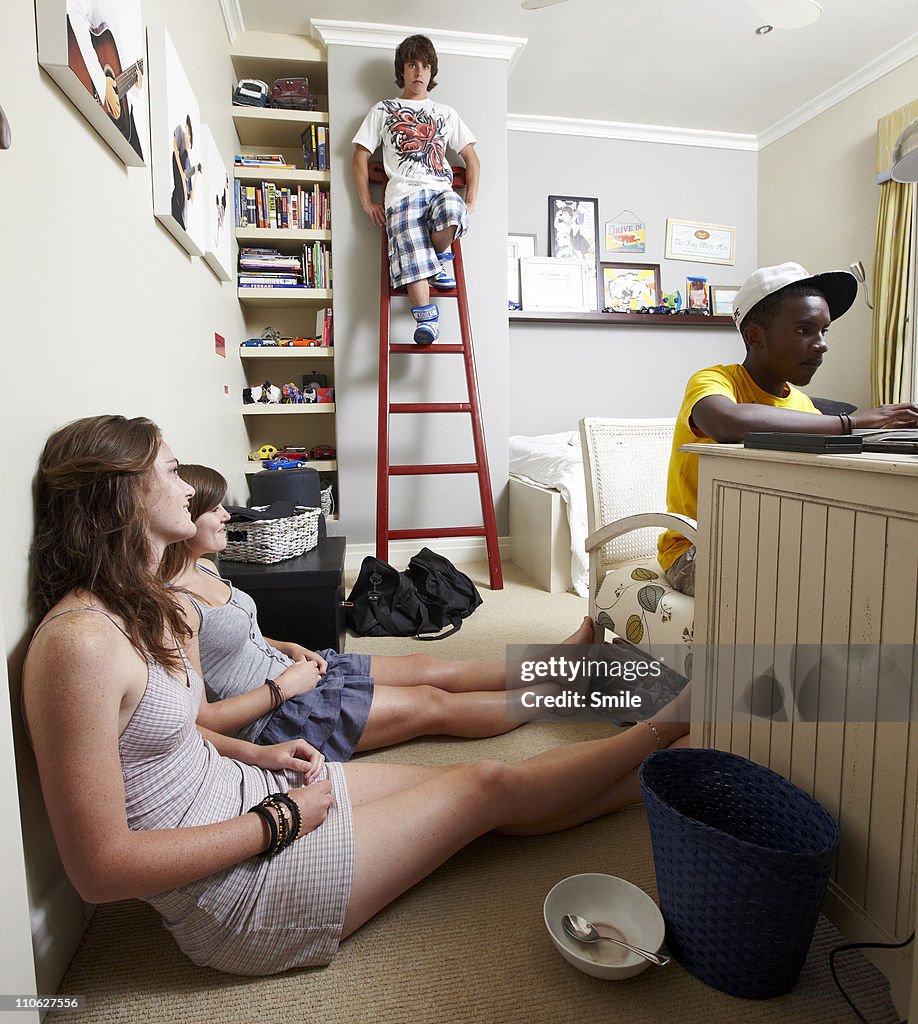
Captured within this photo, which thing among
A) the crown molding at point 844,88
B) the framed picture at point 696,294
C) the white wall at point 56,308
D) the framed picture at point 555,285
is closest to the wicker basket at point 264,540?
the white wall at point 56,308

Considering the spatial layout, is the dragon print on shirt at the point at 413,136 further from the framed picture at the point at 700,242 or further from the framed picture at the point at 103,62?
the framed picture at the point at 700,242

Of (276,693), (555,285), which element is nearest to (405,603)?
(276,693)

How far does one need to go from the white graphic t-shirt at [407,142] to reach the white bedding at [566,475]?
1249 millimetres

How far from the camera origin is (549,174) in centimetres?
396

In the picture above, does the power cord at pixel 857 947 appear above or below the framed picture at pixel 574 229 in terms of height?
below

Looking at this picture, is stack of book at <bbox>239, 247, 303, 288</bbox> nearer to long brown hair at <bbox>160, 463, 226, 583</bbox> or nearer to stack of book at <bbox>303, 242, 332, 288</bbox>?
stack of book at <bbox>303, 242, 332, 288</bbox>

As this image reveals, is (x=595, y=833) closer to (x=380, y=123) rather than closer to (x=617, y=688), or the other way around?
(x=617, y=688)

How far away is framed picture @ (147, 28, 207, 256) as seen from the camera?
1.59 m

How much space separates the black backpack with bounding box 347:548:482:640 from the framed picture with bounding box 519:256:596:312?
200cm

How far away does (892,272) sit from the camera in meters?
3.31

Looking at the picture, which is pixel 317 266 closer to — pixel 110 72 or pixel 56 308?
pixel 110 72

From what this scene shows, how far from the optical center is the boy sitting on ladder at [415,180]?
288cm

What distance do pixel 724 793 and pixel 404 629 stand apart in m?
1.45

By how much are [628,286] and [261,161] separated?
2146 millimetres
